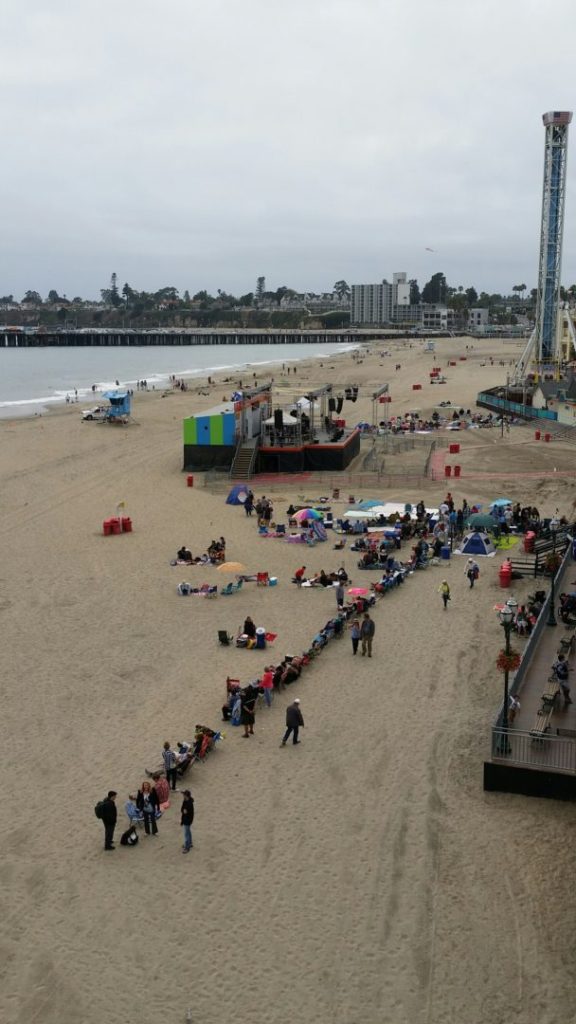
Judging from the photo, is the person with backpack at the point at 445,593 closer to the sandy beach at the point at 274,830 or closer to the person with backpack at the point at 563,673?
the sandy beach at the point at 274,830

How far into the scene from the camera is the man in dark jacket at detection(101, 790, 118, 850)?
10.3 m

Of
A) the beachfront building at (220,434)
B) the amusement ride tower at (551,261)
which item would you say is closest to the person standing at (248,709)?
the beachfront building at (220,434)

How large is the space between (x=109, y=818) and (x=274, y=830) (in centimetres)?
→ 197

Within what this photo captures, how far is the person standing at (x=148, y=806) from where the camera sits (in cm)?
1064

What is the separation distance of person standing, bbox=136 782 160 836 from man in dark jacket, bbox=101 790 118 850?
0.38m

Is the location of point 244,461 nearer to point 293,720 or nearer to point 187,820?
point 293,720

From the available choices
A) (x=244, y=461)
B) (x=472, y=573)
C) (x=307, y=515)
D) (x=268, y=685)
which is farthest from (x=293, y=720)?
(x=244, y=461)

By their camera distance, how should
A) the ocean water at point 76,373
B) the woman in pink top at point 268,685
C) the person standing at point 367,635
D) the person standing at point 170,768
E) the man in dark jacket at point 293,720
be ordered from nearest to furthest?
the person standing at point 170,768, the man in dark jacket at point 293,720, the woman in pink top at point 268,685, the person standing at point 367,635, the ocean water at point 76,373

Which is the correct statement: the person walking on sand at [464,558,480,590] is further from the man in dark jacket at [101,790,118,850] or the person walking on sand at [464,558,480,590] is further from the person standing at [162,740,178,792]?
the man in dark jacket at [101,790,118,850]

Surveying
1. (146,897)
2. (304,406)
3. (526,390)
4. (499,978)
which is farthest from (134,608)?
(526,390)

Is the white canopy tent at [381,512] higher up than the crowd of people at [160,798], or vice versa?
the white canopy tent at [381,512]

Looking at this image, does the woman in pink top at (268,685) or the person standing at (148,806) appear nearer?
the person standing at (148,806)

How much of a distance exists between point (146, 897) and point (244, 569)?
1237 cm

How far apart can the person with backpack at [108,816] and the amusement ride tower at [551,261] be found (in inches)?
1913
